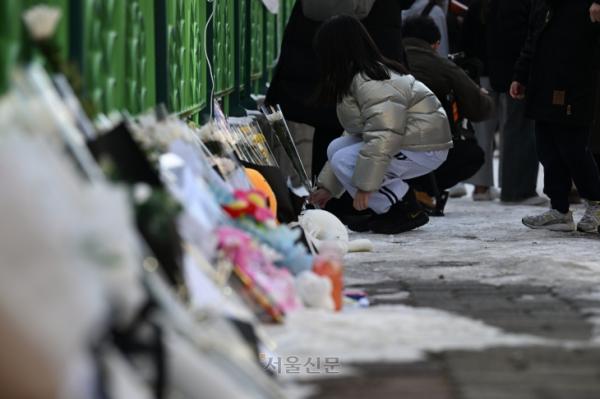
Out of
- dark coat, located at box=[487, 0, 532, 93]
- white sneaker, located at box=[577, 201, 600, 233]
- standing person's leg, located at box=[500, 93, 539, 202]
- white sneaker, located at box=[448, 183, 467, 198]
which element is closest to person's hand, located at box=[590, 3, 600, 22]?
white sneaker, located at box=[577, 201, 600, 233]

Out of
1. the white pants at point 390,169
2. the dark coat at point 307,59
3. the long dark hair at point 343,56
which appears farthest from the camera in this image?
the dark coat at point 307,59

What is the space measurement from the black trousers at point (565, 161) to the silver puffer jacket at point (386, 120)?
640 mm

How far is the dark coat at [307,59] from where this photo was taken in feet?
27.1

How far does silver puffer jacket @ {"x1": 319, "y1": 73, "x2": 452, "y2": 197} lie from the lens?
23.8 ft

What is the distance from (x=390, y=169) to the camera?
24.9 feet

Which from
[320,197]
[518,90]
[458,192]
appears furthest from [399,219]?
[458,192]

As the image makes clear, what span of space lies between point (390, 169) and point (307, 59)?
3.98 feet

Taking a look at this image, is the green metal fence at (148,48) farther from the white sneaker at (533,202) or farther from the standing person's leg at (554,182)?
the white sneaker at (533,202)

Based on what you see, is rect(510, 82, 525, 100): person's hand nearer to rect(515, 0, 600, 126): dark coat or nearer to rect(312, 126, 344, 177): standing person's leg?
rect(515, 0, 600, 126): dark coat

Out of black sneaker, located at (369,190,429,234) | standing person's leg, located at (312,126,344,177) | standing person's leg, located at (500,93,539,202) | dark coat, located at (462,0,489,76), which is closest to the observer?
black sneaker, located at (369,190,429,234)

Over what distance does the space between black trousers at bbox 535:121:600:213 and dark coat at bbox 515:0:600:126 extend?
0.10 meters

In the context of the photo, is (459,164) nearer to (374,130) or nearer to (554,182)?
(554,182)

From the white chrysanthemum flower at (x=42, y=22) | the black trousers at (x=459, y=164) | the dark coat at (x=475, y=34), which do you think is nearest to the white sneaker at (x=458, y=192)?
the dark coat at (x=475, y=34)

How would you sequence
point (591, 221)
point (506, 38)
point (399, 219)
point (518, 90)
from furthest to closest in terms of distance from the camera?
1. point (506, 38)
2. point (518, 90)
3. point (399, 219)
4. point (591, 221)
